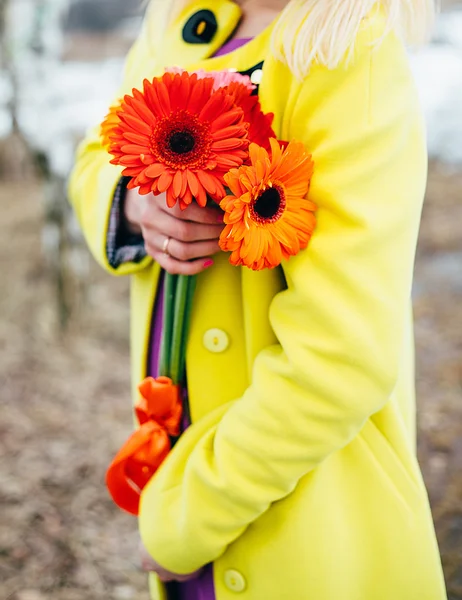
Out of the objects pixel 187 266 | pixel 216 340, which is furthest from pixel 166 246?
pixel 216 340

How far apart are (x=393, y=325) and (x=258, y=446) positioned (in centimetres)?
24

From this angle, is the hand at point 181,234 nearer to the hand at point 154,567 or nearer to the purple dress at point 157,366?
the purple dress at point 157,366

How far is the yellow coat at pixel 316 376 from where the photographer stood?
2.44ft

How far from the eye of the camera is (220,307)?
92 centimetres

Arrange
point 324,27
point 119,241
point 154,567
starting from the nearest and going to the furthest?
point 324,27 → point 154,567 → point 119,241

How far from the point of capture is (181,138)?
76cm

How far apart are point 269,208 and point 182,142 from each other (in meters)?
0.14

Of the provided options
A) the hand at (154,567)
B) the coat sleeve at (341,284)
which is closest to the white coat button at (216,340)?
the coat sleeve at (341,284)

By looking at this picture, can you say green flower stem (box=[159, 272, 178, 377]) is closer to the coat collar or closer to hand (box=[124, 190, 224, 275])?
hand (box=[124, 190, 224, 275])

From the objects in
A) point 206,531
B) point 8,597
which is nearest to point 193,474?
point 206,531

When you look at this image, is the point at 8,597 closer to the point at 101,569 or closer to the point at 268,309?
the point at 101,569

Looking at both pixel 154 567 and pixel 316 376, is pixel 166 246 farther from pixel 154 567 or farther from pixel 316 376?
pixel 154 567

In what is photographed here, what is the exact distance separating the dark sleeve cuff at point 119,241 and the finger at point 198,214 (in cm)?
20

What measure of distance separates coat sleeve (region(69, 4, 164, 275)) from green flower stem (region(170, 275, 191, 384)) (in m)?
0.13
